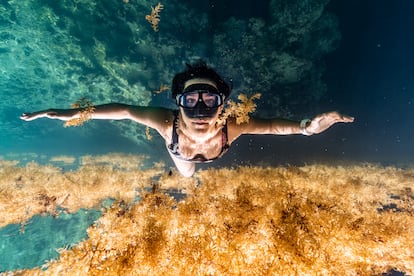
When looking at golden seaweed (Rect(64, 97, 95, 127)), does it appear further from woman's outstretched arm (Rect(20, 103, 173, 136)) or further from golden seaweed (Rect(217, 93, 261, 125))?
golden seaweed (Rect(217, 93, 261, 125))

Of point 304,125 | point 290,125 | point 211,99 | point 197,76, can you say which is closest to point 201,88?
point 211,99

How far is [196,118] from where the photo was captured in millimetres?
4734

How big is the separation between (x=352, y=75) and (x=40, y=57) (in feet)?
98.2

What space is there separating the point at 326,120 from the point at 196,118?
250 cm

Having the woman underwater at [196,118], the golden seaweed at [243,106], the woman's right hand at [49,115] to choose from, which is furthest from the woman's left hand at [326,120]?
the woman's right hand at [49,115]

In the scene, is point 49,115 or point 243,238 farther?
point 243,238

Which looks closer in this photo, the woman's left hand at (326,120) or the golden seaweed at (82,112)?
the woman's left hand at (326,120)

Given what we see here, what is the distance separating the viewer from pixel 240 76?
1509 centimetres

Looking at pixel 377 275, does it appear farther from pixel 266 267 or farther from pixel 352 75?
pixel 352 75

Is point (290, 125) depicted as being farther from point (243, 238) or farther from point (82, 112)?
point (82, 112)

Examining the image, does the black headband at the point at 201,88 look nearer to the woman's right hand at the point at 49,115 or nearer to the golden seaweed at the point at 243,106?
the golden seaweed at the point at 243,106

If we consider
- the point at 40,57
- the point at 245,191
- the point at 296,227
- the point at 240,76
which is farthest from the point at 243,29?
the point at 40,57

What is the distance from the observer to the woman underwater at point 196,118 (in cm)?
448

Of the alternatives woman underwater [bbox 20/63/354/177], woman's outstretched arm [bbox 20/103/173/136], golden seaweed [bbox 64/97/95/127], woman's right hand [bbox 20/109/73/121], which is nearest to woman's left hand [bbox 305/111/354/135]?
woman underwater [bbox 20/63/354/177]
